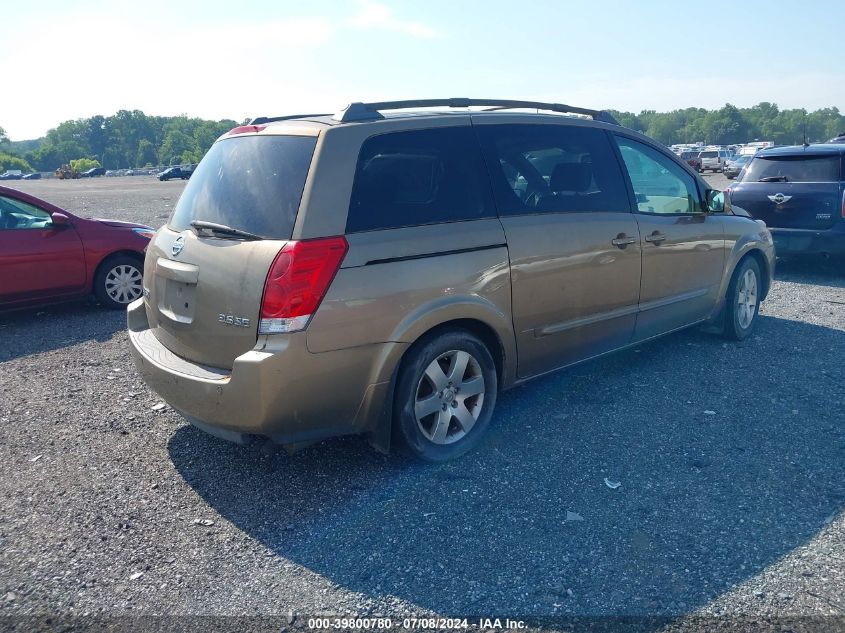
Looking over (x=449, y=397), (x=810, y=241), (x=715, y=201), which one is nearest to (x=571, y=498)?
(x=449, y=397)

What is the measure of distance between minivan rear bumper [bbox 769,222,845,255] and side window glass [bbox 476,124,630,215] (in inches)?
204

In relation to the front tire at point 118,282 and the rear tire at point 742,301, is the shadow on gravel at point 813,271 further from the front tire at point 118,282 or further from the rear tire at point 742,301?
the front tire at point 118,282

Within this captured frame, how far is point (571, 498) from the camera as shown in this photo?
3.74 m

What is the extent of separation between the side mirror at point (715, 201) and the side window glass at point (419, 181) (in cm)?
266

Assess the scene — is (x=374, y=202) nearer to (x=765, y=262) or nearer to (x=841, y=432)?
(x=841, y=432)

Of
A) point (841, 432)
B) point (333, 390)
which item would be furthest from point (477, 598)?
point (841, 432)

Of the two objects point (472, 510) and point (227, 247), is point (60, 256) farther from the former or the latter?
point (472, 510)

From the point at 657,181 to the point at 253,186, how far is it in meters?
3.22

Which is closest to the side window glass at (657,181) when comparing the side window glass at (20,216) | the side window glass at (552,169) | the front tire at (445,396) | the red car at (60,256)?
the side window glass at (552,169)

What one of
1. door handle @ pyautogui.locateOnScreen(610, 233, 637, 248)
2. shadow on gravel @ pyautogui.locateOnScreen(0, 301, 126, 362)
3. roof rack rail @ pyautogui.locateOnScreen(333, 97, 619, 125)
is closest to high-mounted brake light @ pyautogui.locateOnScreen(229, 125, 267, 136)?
roof rack rail @ pyautogui.locateOnScreen(333, 97, 619, 125)

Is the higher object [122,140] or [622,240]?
[122,140]

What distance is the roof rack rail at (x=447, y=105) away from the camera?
4.00m

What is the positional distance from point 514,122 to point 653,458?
7.28 feet

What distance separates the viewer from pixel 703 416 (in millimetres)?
4781
